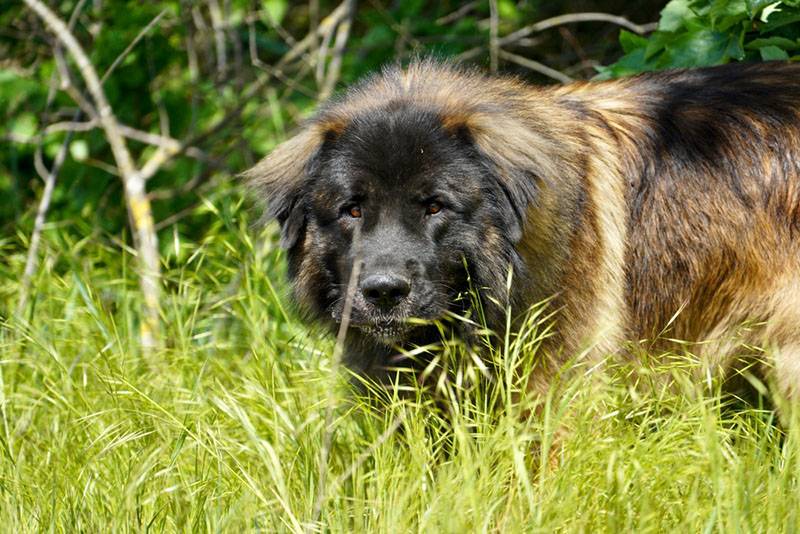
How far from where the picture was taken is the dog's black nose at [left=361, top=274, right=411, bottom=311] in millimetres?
3525

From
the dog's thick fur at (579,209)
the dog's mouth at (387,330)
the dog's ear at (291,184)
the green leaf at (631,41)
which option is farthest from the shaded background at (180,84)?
the dog's mouth at (387,330)

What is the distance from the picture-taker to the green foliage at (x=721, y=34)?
4.32 m

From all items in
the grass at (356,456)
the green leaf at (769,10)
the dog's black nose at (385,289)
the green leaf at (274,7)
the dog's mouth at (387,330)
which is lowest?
the grass at (356,456)

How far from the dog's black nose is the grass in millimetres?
328

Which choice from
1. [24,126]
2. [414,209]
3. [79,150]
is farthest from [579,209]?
[24,126]

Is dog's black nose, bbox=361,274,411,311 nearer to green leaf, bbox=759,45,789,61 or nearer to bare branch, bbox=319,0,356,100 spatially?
green leaf, bbox=759,45,789,61

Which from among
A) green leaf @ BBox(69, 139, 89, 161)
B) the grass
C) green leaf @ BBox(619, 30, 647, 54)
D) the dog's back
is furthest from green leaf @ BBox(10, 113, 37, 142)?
the dog's back

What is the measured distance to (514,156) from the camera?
372 centimetres

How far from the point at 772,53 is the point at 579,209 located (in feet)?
4.15

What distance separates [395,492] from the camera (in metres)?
3.00

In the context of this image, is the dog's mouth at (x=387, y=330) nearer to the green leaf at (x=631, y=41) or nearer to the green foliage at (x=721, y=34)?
the green foliage at (x=721, y=34)

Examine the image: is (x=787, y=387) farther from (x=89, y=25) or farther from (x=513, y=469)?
(x=89, y=25)

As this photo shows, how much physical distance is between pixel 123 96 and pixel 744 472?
5231 mm

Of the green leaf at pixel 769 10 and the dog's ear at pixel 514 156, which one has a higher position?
the green leaf at pixel 769 10
